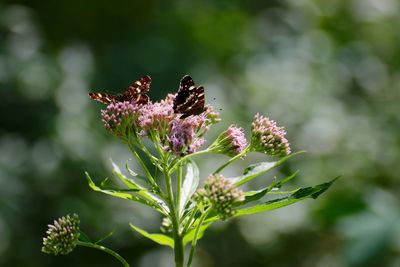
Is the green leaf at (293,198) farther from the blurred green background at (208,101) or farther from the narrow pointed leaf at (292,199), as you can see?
the blurred green background at (208,101)

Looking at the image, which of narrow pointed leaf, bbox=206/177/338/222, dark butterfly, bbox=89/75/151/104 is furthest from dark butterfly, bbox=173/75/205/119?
narrow pointed leaf, bbox=206/177/338/222

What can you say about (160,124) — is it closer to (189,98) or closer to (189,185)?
(189,98)

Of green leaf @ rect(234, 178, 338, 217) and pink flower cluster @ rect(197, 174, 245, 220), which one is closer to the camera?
pink flower cluster @ rect(197, 174, 245, 220)

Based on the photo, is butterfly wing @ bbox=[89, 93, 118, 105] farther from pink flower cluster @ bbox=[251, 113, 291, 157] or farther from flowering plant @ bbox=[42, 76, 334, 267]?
pink flower cluster @ bbox=[251, 113, 291, 157]

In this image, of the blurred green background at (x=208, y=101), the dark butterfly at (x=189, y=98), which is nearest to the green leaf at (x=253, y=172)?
the dark butterfly at (x=189, y=98)

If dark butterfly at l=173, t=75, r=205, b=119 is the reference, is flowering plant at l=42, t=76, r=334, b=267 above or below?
below

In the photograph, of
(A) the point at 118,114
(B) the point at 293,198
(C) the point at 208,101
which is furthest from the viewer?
(C) the point at 208,101

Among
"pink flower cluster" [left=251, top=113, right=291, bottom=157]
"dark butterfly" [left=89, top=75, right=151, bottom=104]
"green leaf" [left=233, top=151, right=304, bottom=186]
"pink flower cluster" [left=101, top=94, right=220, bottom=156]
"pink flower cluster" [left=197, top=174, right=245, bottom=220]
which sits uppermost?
"dark butterfly" [left=89, top=75, right=151, bottom=104]

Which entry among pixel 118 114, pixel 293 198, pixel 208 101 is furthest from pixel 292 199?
pixel 208 101
